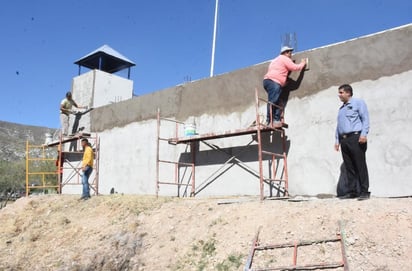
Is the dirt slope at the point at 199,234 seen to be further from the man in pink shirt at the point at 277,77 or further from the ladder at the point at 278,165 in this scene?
the man in pink shirt at the point at 277,77

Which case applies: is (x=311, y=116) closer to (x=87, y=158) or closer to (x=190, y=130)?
(x=190, y=130)

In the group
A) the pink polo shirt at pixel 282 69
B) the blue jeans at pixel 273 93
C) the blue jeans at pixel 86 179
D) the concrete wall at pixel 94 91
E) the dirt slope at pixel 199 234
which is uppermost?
the concrete wall at pixel 94 91

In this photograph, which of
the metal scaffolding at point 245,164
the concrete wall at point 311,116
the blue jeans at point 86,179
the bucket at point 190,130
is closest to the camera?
the concrete wall at point 311,116

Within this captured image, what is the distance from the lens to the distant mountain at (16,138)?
149ft

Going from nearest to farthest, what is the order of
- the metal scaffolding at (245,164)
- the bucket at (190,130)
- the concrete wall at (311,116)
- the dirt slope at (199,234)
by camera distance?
the dirt slope at (199,234) → the concrete wall at (311,116) → the metal scaffolding at (245,164) → the bucket at (190,130)

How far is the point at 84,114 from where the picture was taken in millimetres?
12883

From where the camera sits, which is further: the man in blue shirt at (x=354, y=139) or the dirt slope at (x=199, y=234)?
the man in blue shirt at (x=354, y=139)

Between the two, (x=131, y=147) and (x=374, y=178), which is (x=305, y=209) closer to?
(x=374, y=178)

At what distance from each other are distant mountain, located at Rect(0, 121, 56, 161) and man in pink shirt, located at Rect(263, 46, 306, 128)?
40005mm

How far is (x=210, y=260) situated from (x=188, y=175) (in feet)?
13.7

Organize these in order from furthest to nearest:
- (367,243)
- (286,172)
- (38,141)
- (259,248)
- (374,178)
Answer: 1. (38,141)
2. (286,172)
3. (374,178)
4. (259,248)
5. (367,243)

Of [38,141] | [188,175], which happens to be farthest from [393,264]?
[38,141]

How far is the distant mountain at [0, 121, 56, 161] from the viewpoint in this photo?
45.5m

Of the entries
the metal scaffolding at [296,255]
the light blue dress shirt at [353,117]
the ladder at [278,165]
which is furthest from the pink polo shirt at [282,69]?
the metal scaffolding at [296,255]
